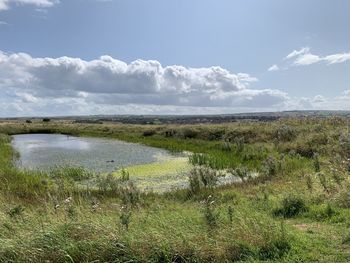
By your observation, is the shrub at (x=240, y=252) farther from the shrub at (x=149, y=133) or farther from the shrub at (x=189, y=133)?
the shrub at (x=149, y=133)

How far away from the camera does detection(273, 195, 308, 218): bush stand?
9.56m

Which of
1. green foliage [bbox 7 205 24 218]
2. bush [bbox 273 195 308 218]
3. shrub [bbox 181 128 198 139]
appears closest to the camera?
green foliage [bbox 7 205 24 218]

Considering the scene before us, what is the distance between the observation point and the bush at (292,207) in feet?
31.4

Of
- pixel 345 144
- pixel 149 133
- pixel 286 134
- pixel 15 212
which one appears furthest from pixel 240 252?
pixel 149 133

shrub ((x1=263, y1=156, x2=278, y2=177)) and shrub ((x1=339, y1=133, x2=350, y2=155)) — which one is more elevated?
shrub ((x1=339, y1=133, x2=350, y2=155))

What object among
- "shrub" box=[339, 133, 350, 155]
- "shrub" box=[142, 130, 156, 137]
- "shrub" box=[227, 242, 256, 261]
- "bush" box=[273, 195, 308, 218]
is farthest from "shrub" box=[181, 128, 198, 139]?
"shrub" box=[227, 242, 256, 261]

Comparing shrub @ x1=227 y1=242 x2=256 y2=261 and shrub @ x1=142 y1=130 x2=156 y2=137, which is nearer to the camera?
shrub @ x1=227 y1=242 x2=256 y2=261

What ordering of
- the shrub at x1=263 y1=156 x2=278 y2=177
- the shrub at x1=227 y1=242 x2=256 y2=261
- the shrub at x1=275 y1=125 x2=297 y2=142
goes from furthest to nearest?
the shrub at x1=275 y1=125 x2=297 y2=142 < the shrub at x1=263 y1=156 x2=278 y2=177 < the shrub at x1=227 y1=242 x2=256 y2=261

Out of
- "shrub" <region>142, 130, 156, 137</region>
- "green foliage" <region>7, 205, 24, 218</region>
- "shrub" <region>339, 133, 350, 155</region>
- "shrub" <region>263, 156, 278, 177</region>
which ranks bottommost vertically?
"shrub" <region>142, 130, 156, 137</region>

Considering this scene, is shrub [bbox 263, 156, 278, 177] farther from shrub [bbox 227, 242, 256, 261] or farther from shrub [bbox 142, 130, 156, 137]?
shrub [bbox 142, 130, 156, 137]

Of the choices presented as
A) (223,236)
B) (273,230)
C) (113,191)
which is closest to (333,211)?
(273,230)

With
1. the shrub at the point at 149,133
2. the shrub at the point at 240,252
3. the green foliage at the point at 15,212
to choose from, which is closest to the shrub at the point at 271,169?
the shrub at the point at 240,252

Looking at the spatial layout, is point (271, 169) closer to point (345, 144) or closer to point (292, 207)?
point (345, 144)

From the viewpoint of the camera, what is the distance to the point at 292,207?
9.66m
